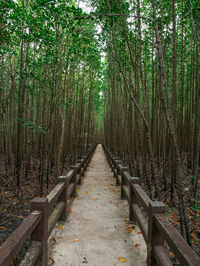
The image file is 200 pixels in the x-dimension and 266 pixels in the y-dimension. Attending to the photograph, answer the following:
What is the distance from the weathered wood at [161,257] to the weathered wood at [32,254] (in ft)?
4.04

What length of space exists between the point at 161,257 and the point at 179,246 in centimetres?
52

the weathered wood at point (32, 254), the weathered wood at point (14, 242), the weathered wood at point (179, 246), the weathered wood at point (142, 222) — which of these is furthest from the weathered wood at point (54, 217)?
the weathered wood at point (179, 246)

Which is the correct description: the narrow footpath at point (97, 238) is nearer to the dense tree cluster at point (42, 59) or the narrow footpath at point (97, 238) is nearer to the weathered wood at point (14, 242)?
the weathered wood at point (14, 242)

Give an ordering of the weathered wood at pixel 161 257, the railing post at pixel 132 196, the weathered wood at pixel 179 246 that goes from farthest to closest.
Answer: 1. the railing post at pixel 132 196
2. the weathered wood at pixel 161 257
3. the weathered wood at pixel 179 246

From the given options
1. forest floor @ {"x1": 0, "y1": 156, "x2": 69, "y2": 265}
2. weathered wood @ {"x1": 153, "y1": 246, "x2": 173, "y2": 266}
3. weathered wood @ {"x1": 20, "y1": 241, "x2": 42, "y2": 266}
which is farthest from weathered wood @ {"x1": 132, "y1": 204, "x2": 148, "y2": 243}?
forest floor @ {"x1": 0, "y1": 156, "x2": 69, "y2": 265}

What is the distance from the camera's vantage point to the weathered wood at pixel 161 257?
1854 millimetres

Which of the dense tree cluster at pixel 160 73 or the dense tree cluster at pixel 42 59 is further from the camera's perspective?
the dense tree cluster at pixel 42 59

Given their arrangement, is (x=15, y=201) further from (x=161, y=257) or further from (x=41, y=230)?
(x=161, y=257)

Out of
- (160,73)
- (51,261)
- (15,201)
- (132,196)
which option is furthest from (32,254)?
(15,201)

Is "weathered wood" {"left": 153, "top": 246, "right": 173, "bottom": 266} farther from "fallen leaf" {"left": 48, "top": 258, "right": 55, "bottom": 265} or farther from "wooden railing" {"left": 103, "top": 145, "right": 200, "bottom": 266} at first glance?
"fallen leaf" {"left": 48, "top": 258, "right": 55, "bottom": 265}

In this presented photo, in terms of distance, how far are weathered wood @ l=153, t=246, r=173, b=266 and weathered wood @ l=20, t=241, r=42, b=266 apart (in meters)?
1.23

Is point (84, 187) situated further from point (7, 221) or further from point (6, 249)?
point (6, 249)

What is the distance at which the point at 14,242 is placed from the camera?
143 cm

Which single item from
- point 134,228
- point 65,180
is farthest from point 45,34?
point 134,228
